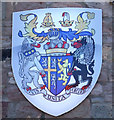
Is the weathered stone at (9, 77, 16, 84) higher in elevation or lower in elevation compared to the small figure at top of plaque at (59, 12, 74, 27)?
lower

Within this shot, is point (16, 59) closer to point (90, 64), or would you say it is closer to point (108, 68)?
point (90, 64)

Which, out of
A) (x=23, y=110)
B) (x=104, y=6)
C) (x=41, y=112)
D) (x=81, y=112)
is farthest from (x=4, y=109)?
(x=104, y=6)

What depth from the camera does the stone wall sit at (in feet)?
7.05

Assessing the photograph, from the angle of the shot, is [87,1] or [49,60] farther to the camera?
[87,1]

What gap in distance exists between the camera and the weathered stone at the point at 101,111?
2145 millimetres

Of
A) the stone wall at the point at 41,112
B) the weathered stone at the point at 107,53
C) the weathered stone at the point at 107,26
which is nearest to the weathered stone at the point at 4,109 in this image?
the stone wall at the point at 41,112

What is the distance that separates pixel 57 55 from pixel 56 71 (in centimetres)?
15

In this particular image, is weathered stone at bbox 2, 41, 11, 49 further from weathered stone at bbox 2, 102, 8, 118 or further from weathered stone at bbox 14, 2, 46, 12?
weathered stone at bbox 2, 102, 8, 118

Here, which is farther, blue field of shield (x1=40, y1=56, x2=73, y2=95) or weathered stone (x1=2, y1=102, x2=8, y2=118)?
weathered stone (x1=2, y1=102, x2=8, y2=118)

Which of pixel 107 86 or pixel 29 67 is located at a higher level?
pixel 29 67

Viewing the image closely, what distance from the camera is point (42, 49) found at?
7.09 feet

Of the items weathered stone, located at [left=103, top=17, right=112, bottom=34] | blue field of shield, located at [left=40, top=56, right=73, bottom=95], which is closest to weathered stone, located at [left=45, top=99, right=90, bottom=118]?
blue field of shield, located at [left=40, top=56, right=73, bottom=95]

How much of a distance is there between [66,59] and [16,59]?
477mm

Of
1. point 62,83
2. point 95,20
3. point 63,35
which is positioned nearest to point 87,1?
point 95,20
